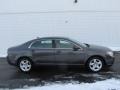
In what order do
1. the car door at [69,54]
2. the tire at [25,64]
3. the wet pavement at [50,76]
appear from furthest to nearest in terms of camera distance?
the tire at [25,64] < the car door at [69,54] < the wet pavement at [50,76]

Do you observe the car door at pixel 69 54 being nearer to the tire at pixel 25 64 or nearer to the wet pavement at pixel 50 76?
the wet pavement at pixel 50 76

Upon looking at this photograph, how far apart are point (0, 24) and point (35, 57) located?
797 cm

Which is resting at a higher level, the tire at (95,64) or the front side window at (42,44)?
the front side window at (42,44)

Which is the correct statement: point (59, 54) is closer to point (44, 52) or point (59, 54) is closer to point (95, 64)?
point (44, 52)

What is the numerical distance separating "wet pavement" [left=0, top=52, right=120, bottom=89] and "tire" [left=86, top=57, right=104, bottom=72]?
0.72ft

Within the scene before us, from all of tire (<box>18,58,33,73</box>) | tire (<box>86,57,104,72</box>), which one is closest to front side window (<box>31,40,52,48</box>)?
tire (<box>18,58,33,73</box>)

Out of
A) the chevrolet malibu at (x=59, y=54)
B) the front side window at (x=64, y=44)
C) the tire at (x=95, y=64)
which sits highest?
the front side window at (x=64, y=44)

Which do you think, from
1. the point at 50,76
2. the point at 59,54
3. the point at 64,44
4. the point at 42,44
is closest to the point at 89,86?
the point at 50,76

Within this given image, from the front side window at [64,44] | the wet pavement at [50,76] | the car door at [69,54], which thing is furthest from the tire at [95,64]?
the front side window at [64,44]

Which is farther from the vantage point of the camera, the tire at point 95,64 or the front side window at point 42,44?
the front side window at point 42,44

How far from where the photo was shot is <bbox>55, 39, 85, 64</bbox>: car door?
1408cm

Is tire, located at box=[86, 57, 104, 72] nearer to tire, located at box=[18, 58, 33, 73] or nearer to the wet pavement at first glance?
the wet pavement

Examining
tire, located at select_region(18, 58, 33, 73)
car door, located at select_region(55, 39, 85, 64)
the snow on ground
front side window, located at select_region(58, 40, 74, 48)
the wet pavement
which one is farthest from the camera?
tire, located at select_region(18, 58, 33, 73)

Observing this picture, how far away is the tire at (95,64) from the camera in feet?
46.3
